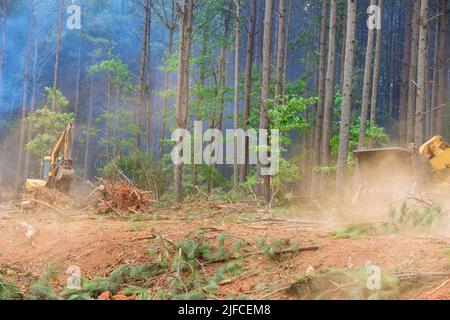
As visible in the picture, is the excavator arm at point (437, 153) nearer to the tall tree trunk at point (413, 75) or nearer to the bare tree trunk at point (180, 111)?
the bare tree trunk at point (180, 111)

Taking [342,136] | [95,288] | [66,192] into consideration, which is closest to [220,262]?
[95,288]

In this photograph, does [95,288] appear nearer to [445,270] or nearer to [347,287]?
[347,287]

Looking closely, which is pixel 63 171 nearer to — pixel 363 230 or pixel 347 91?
pixel 347 91

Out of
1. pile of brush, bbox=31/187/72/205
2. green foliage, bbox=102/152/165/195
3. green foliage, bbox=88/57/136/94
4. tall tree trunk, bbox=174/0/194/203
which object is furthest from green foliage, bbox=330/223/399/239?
green foliage, bbox=88/57/136/94

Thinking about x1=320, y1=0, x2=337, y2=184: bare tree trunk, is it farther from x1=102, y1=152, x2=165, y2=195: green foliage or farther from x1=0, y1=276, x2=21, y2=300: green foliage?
x1=0, y1=276, x2=21, y2=300: green foliage

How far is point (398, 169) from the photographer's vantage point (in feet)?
43.6

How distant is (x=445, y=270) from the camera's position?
6340 mm

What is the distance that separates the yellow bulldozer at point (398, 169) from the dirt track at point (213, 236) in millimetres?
2664

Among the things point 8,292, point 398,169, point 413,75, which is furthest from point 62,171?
point 413,75

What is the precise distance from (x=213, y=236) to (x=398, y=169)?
592cm

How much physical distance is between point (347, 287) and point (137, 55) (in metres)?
53.1

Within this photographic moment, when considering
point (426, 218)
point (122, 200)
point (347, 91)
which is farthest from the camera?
point (347, 91)

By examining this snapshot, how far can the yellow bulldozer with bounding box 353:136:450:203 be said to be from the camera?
499 inches

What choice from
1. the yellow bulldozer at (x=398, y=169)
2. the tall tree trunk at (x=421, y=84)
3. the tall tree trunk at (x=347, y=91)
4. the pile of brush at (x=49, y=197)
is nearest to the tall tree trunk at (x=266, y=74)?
the tall tree trunk at (x=347, y=91)
